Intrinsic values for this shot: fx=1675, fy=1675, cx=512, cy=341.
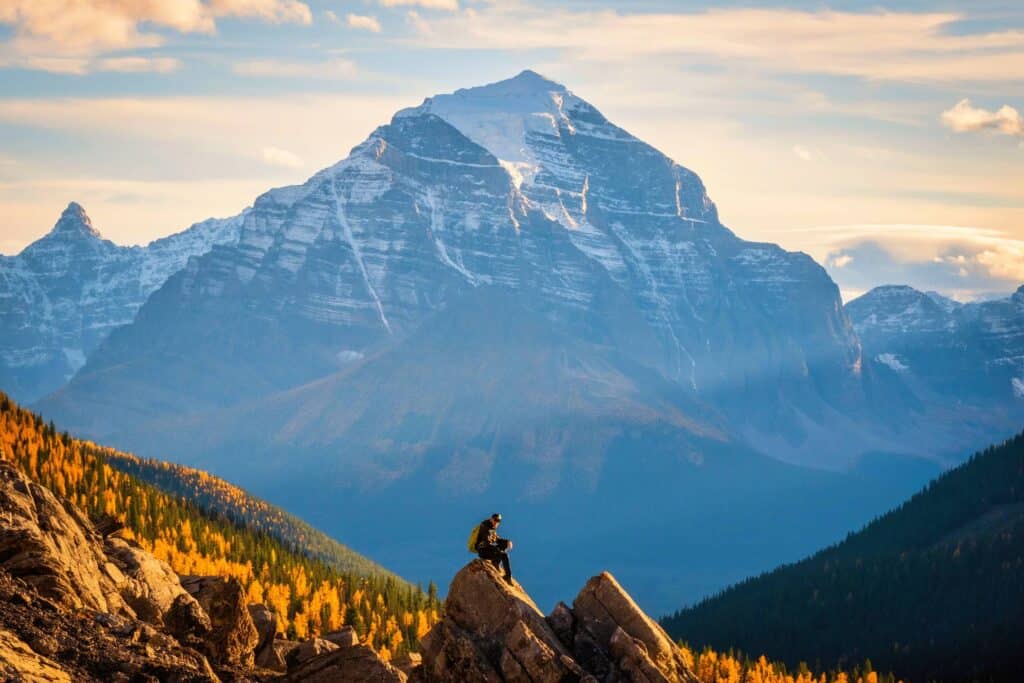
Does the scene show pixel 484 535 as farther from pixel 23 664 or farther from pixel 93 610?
pixel 23 664

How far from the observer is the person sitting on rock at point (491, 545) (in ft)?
376

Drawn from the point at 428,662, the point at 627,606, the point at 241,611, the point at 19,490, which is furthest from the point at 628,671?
the point at 19,490

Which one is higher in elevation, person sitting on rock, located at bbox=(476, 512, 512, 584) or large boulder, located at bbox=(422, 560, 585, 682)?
person sitting on rock, located at bbox=(476, 512, 512, 584)

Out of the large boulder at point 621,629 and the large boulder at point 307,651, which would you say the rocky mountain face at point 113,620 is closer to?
the large boulder at point 307,651

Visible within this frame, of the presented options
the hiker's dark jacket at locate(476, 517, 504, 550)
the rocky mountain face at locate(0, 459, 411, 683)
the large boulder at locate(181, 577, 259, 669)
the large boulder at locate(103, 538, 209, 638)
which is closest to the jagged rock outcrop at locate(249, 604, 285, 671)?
the rocky mountain face at locate(0, 459, 411, 683)

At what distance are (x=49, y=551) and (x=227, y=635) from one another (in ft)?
62.9

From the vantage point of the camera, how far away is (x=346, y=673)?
117375 millimetres

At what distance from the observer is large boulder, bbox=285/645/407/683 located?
116562 mm

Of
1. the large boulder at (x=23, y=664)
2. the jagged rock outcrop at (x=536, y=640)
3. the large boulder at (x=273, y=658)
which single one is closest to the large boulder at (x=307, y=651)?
the large boulder at (x=273, y=658)

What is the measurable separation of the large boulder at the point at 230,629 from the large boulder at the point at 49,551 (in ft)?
25.0

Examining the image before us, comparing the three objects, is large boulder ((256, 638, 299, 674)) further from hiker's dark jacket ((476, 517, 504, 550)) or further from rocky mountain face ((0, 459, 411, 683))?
hiker's dark jacket ((476, 517, 504, 550))

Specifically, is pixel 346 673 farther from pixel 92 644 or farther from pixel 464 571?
pixel 92 644

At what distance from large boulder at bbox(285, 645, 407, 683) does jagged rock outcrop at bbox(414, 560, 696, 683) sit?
569cm

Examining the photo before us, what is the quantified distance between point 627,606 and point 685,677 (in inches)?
248
